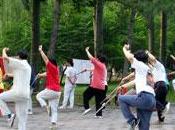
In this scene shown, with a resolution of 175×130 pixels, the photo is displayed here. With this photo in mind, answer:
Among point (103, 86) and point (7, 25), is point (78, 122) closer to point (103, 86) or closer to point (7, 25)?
point (103, 86)

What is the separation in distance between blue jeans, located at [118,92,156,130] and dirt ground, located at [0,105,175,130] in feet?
11.1

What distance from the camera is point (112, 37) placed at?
49.7 meters

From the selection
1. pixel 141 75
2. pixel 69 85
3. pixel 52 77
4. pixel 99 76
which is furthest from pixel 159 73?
pixel 69 85

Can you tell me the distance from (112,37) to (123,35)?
3.12 ft

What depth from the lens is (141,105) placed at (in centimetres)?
1116

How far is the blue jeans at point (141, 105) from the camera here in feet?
36.6

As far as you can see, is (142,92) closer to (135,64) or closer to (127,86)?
(135,64)

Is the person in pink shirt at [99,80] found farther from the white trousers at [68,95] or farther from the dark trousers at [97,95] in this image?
the white trousers at [68,95]

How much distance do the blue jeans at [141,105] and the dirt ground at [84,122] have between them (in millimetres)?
3380

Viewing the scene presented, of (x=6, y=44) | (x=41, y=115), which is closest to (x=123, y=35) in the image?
(x=6, y=44)

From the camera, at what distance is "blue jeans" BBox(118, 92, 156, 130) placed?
1116 centimetres

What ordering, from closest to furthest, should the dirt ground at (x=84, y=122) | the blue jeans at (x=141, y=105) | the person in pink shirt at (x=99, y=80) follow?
1. the blue jeans at (x=141, y=105)
2. the dirt ground at (x=84, y=122)
3. the person in pink shirt at (x=99, y=80)

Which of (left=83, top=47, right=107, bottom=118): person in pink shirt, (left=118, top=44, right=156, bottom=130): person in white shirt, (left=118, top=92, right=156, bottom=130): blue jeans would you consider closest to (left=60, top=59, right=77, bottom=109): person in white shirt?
(left=83, top=47, right=107, bottom=118): person in pink shirt

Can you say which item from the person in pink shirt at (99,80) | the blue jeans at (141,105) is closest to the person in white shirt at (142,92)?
the blue jeans at (141,105)
